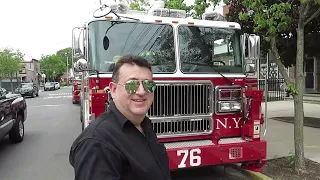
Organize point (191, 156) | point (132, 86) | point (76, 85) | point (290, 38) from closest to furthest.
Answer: point (132, 86)
point (191, 156)
point (290, 38)
point (76, 85)

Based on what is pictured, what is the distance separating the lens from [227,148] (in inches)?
172

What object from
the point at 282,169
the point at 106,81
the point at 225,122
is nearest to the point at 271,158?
the point at 282,169

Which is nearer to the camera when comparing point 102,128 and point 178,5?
point 102,128

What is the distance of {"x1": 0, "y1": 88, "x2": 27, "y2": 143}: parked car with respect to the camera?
681 centimetres

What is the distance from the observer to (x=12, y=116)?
24.9 ft

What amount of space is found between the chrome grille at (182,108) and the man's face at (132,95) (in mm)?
2470

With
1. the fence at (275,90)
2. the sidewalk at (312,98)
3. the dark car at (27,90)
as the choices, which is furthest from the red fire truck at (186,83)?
the dark car at (27,90)

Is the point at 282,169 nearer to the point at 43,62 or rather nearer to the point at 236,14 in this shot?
the point at 236,14

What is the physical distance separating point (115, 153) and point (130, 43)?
3253 millimetres

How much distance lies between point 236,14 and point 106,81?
505 cm

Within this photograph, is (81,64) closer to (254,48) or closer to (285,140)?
(254,48)

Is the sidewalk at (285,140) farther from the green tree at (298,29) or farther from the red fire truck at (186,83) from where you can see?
the red fire truck at (186,83)

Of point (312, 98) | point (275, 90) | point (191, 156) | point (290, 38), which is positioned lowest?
point (312, 98)

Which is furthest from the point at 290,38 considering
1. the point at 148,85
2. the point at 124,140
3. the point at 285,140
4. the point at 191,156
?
the point at 124,140
